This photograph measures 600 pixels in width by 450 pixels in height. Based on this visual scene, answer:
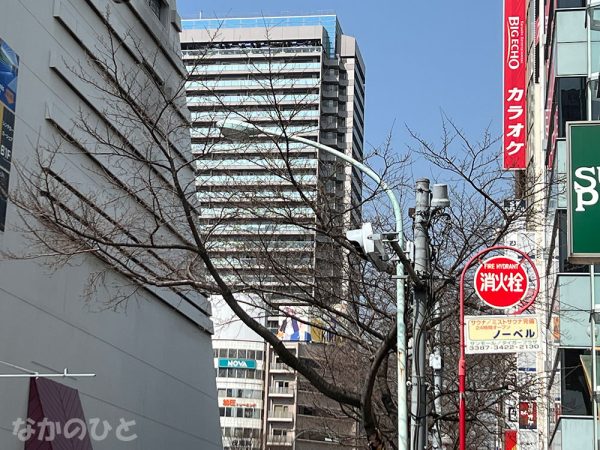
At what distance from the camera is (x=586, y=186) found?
786 centimetres

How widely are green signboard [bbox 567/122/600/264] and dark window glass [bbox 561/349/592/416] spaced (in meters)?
15.0

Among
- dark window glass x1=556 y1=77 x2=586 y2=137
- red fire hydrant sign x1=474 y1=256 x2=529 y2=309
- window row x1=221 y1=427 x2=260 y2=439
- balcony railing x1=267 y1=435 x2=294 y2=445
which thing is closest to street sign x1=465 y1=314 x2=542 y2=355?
red fire hydrant sign x1=474 y1=256 x2=529 y2=309

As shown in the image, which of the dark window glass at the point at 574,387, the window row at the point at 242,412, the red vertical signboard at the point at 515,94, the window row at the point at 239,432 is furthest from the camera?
the window row at the point at 242,412

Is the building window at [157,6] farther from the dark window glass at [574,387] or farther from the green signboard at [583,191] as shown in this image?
the green signboard at [583,191]

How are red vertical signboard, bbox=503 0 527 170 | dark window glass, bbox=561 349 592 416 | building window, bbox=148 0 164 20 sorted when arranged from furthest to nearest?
building window, bbox=148 0 164 20 → red vertical signboard, bbox=503 0 527 170 → dark window glass, bbox=561 349 592 416

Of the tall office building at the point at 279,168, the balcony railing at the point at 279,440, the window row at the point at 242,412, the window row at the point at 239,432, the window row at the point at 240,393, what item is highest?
the tall office building at the point at 279,168

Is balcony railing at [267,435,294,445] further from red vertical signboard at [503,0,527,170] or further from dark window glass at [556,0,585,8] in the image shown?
dark window glass at [556,0,585,8]

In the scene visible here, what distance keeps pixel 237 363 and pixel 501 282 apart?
96.0 meters

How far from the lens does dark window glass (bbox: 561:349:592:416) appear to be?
72.5ft

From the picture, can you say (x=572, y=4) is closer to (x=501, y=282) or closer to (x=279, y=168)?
(x=279, y=168)

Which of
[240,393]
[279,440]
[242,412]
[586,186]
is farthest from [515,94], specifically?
[279,440]

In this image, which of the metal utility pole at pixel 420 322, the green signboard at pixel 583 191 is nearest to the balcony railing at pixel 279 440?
the metal utility pole at pixel 420 322

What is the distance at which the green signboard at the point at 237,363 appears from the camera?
10744 centimetres

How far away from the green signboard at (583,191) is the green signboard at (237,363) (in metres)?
101
